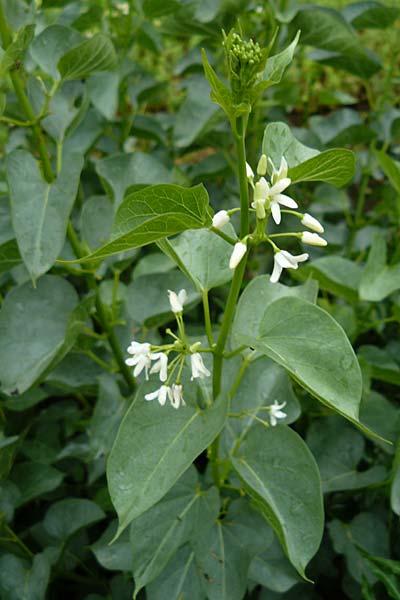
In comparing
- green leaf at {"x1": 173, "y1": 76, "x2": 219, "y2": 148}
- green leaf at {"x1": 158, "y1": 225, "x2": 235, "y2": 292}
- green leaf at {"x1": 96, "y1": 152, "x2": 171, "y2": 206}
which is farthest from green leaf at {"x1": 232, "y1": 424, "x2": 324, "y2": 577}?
green leaf at {"x1": 173, "y1": 76, "x2": 219, "y2": 148}

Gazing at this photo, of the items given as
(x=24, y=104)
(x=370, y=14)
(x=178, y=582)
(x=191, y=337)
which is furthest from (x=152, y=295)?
(x=370, y=14)

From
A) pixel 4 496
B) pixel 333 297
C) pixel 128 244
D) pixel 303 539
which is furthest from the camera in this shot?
pixel 333 297

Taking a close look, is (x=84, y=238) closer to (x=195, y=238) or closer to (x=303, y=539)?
(x=195, y=238)

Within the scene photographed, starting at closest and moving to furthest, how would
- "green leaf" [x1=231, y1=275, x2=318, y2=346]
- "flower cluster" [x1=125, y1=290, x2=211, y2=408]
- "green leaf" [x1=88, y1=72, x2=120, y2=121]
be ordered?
"flower cluster" [x1=125, y1=290, x2=211, y2=408], "green leaf" [x1=231, y1=275, x2=318, y2=346], "green leaf" [x1=88, y1=72, x2=120, y2=121]

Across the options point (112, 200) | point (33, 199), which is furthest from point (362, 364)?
point (33, 199)

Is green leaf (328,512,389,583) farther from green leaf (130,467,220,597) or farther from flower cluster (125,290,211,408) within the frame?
flower cluster (125,290,211,408)

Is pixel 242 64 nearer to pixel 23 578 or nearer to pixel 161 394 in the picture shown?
pixel 161 394
